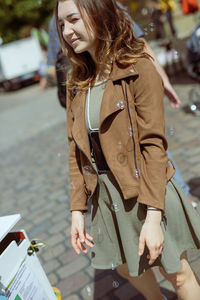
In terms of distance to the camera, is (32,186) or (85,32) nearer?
(85,32)

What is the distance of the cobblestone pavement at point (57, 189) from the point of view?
2.96 m

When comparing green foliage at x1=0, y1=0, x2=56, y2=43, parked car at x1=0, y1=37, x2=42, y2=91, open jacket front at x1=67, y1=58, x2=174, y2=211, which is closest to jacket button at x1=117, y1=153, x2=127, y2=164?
open jacket front at x1=67, y1=58, x2=174, y2=211

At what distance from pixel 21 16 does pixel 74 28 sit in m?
22.4

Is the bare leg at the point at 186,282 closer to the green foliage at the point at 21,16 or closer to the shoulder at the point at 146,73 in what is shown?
the shoulder at the point at 146,73

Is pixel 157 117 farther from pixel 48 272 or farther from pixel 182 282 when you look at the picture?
pixel 48 272

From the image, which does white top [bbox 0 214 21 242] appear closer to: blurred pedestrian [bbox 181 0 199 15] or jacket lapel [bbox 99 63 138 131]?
jacket lapel [bbox 99 63 138 131]

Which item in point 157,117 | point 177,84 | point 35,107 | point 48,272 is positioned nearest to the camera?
point 157,117

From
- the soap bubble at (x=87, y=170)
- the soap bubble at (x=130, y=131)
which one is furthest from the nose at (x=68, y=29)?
the soap bubble at (x=87, y=170)

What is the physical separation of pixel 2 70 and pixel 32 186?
44.6ft

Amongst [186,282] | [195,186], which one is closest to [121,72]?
[186,282]

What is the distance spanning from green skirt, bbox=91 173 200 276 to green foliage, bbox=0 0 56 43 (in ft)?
69.9

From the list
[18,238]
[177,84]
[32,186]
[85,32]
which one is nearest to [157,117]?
[85,32]

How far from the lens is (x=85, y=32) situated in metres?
1.68

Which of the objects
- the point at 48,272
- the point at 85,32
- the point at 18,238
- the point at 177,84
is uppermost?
the point at 85,32
